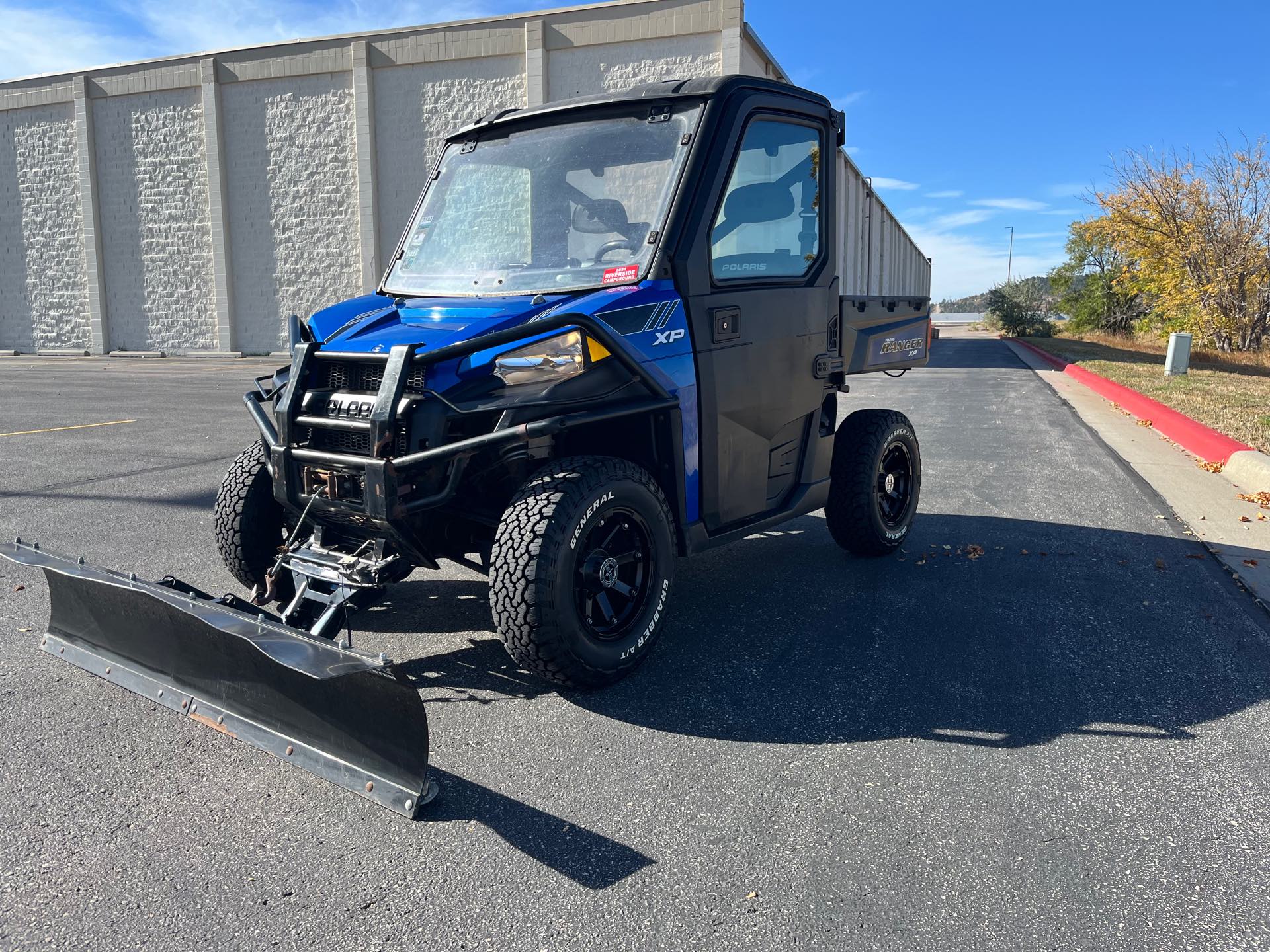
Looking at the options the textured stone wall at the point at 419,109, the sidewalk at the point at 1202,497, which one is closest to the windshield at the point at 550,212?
the sidewalk at the point at 1202,497

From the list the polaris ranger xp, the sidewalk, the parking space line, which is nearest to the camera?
the polaris ranger xp

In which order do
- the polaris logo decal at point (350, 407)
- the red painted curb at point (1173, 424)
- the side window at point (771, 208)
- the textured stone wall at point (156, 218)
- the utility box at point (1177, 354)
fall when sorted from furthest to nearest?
the textured stone wall at point (156, 218)
the utility box at point (1177, 354)
the red painted curb at point (1173, 424)
the side window at point (771, 208)
the polaris logo decal at point (350, 407)

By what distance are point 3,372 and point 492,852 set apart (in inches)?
951

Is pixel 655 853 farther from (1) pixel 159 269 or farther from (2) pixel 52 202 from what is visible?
(2) pixel 52 202

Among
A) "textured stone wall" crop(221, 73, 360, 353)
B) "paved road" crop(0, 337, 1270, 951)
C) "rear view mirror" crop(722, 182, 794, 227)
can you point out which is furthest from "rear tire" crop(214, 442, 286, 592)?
"textured stone wall" crop(221, 73, 360, 353)

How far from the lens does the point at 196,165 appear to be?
28.4 metres

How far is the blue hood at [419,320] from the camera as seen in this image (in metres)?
3.64

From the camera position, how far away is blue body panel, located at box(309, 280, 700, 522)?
3.61m

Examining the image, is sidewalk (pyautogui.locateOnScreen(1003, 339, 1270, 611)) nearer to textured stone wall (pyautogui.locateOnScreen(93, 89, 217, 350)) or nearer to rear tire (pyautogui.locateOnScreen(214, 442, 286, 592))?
rear tire (pyautogui.locateOnScreen(214, 442, 286, 592))

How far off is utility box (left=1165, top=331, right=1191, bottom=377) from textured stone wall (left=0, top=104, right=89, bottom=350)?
29821 mm

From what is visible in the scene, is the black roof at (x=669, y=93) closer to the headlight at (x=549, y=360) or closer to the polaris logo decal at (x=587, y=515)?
the headlight at (x=549, y=360)

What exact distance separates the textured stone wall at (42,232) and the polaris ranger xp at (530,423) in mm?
30759

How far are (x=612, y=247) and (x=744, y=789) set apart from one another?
224 centimetres

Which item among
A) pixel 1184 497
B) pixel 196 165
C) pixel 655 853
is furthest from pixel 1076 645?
pixel 196 165
